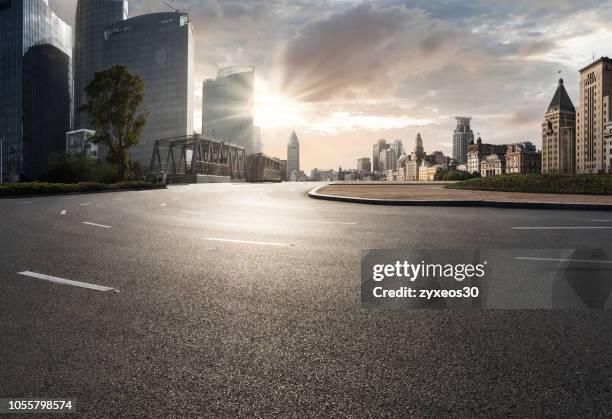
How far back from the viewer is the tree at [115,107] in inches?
1922

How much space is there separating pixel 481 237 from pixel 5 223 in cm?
1299

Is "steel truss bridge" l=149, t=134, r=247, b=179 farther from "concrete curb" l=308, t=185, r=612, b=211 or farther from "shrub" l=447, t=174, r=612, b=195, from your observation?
"concrete curb" l=308, t=185, r=612, b=211

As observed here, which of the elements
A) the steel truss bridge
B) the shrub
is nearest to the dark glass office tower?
the steel truss bridge

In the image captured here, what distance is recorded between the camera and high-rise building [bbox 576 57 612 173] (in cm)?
15262

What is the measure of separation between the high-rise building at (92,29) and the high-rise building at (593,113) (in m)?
188

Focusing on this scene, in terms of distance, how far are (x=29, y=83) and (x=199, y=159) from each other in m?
82.8

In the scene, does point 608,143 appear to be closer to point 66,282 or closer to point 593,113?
point 593,113

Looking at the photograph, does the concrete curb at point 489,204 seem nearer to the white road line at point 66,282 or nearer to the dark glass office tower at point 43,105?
the white road line at point 66,282

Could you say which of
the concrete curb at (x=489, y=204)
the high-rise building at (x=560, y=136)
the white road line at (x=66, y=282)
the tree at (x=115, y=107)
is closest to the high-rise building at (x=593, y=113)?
the high-rise building at (x=560, y=136)

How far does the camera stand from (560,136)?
171 metres

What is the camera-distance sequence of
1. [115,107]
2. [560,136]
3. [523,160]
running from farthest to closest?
[523,160] < [560,136] < [115,107]

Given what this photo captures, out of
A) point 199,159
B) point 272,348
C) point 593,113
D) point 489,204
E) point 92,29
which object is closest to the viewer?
point 272,348

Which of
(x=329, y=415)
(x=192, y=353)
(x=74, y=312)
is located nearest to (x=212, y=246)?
(x=74, y=312)

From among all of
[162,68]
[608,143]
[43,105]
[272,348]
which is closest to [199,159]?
[162,68]
